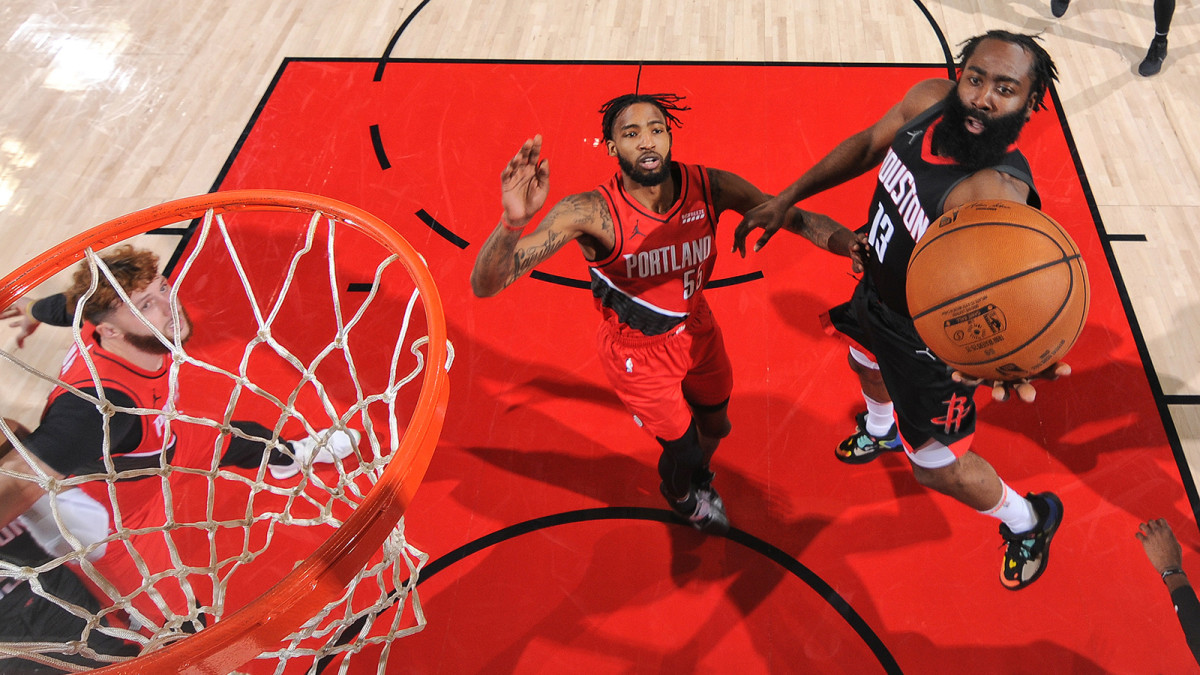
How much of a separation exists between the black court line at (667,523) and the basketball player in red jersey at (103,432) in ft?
2.36

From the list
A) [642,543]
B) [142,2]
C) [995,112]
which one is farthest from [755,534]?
[142,2]

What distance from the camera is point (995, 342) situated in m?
2.21

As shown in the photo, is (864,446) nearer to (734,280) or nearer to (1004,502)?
(1004,502)

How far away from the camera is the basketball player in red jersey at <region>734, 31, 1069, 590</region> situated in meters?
2.54

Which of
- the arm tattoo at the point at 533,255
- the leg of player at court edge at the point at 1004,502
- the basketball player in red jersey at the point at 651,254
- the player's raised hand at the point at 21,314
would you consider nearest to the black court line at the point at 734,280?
the basketball player in red jersey at the point at 651,254

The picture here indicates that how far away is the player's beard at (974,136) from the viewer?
8.24ft

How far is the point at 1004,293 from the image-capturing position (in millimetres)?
2219

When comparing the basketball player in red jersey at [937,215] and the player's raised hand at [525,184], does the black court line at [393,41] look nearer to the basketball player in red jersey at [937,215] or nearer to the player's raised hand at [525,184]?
the basketball player in red jersey at [937,215]

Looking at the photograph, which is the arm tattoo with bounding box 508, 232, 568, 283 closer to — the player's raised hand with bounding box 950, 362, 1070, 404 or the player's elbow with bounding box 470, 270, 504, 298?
the player's elbow with bounding box 470, 270, 504, 298

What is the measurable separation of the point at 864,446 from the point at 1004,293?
1487mm

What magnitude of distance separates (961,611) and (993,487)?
572mm

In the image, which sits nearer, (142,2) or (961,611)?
(961,611)

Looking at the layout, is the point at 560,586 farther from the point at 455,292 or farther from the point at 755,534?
the point at 455,292

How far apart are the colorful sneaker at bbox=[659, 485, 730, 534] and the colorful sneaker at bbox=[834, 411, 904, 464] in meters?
0.67
